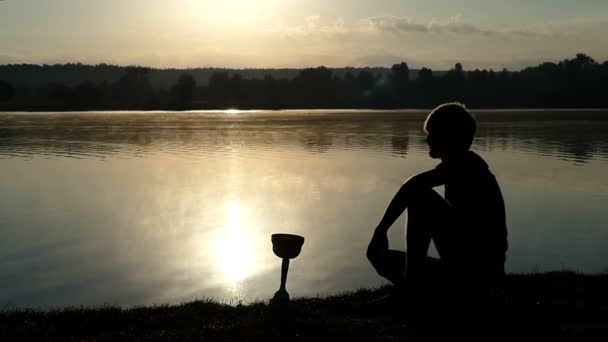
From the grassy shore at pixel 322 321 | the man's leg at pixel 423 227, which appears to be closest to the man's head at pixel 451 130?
the man's leg at pixel 423 227

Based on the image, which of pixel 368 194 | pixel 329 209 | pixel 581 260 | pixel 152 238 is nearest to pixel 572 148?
pixel 368 194

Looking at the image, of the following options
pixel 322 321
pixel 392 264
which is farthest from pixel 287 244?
pixel 392 264

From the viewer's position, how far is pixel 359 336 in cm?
664

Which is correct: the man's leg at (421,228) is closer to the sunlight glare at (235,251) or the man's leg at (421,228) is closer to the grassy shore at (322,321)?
the grassy shore at (322,321)

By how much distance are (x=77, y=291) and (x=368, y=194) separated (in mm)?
12678

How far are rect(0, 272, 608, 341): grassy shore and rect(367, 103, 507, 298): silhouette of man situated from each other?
17.3 inches

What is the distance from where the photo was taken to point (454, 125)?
552 centimetres

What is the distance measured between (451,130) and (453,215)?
0.75 metres

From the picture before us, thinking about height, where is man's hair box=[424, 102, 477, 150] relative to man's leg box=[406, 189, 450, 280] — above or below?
above

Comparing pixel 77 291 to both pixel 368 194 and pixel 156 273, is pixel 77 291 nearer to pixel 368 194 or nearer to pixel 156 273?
pixel 156 273

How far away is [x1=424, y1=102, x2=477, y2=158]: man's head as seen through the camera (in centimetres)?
553

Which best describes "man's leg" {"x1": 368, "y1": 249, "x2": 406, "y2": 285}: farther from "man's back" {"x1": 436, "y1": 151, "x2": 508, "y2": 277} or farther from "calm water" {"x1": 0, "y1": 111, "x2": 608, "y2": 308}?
"calm water" {"x1": 0, "y1": 111, "x2": 608, "y2": 308}

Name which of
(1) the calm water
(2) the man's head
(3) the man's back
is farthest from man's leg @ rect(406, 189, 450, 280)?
(1) the calm water

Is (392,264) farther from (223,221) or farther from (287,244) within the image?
(223,221)
